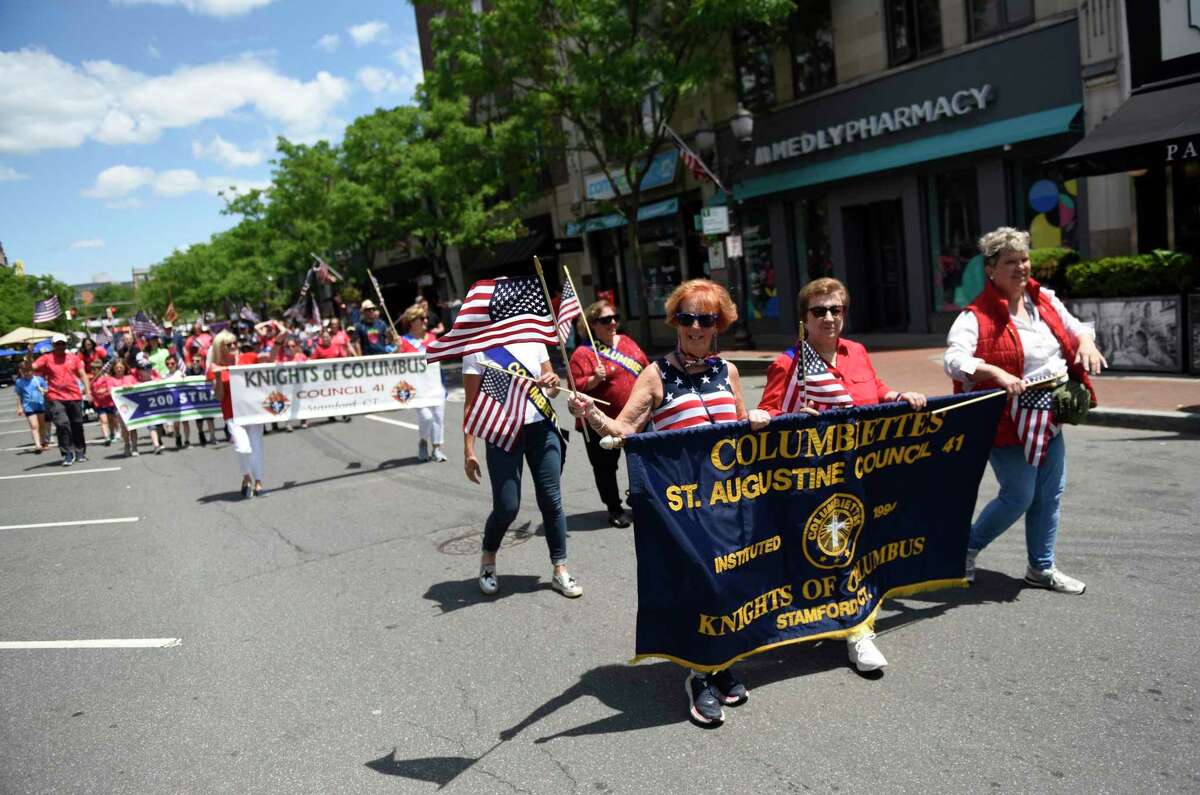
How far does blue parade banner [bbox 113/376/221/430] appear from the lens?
13.8m

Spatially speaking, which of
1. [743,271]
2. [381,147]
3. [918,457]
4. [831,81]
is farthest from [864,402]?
[381,147]

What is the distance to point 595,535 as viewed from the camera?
669cm

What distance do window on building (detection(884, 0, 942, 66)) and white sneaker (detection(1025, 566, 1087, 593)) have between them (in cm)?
A: 1466

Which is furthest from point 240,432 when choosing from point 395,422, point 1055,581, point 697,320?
point 1055,581

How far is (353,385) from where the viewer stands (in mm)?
11508

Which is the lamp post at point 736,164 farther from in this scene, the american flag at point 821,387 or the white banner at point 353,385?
the american flag at point 821,387

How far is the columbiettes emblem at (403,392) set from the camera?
11359 millimetres

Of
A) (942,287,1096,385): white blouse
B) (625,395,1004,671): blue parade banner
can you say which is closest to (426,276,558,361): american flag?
(625,395,1004,671): blue parade banner

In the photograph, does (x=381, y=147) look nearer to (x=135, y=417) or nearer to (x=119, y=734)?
(x=135, y=417)

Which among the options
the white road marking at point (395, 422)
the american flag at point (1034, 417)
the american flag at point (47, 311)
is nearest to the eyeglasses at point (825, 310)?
the american flag at point (1034, 417)

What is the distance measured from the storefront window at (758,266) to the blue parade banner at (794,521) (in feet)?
58.4

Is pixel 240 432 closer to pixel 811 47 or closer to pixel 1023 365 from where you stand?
pixel 1023 365

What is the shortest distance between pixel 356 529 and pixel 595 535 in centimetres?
228

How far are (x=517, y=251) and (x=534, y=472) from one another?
25.4 metres
